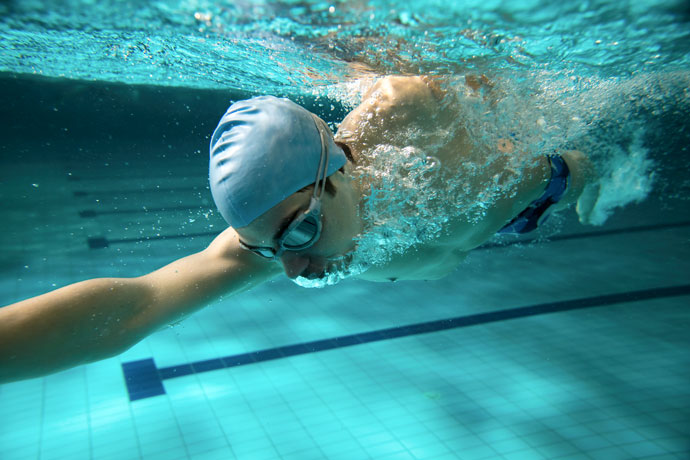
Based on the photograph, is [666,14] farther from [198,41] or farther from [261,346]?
[261,346]

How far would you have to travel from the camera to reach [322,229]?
5.66 feet

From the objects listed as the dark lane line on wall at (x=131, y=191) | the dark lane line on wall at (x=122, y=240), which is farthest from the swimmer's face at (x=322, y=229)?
the dark lane line on wall at (x=131, y=191)

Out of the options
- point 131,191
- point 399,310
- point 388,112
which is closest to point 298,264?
point 388,112

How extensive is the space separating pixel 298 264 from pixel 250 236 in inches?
8.3

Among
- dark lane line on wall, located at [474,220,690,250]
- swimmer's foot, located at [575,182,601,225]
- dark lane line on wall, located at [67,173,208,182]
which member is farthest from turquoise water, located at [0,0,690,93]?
dark lane line on wall, located at [67,173,208,182]

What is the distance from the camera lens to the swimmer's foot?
3.86m

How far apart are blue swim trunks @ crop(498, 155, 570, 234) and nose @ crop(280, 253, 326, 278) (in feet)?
6.94

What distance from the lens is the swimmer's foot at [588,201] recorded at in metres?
3.86

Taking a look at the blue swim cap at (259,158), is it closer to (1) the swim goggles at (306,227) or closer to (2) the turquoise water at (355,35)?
(1) the swim goggles at (306,227)

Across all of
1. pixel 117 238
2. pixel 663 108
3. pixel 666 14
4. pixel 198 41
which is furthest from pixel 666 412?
pixel 117 238

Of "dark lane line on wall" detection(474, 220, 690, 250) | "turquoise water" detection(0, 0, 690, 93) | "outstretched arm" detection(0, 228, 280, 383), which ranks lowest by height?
"dark lane line on wall" detection(474, 220, 690, 250)

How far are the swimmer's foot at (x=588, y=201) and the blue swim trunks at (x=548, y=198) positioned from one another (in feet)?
2.13

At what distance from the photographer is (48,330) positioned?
135cm

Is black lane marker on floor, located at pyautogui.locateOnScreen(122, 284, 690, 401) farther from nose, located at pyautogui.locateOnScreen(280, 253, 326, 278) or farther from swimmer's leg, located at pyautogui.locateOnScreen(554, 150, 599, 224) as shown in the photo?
nose, located at pyautogui.locateOnScreen(280, 253, 326, 278)
